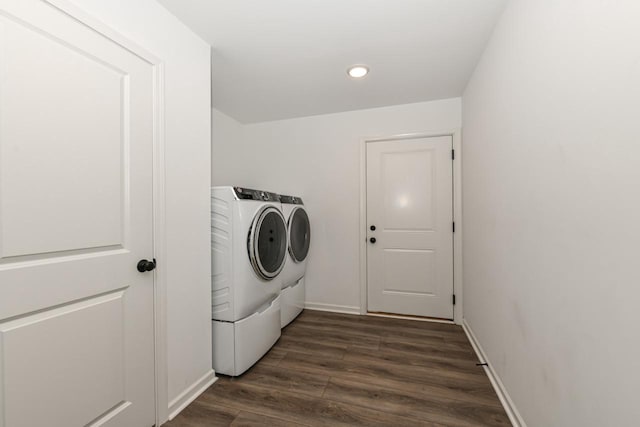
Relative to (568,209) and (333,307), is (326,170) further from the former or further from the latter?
(568,209)

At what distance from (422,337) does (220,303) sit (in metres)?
1.74

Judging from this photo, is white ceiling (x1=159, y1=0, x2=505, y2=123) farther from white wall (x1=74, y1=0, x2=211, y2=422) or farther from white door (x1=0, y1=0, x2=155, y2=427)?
white door (x1=0, y1=0, x2=155, y2=427)

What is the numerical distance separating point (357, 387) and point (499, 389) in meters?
0.83

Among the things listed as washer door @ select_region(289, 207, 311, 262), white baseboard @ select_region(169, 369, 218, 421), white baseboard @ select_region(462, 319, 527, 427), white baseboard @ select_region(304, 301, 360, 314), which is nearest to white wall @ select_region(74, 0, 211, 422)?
white baseboard @ select_region(169, 369, 218, 421)

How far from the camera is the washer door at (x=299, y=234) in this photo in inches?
107

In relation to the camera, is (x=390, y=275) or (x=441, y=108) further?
(x=390, y=275)

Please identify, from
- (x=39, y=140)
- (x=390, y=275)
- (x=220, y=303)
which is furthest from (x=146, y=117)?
(x=390, y=275)

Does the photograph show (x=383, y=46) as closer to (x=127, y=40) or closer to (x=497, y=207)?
(x=497, y=207)

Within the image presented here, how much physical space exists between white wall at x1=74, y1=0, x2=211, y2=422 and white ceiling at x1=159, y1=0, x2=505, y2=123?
174mm

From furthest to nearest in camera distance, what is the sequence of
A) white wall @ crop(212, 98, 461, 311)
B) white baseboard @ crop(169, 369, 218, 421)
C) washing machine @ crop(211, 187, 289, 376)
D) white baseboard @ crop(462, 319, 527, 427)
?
white wall @ crop(212, 98, 461, 311) < washing machine @ crop(211, 187, 289, 376) < white baseboard @ crop(169, 369, 218, 421) < white baseboard @ crop(462, 319, 527, 427)

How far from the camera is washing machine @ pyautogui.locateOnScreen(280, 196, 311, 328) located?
8.74ft

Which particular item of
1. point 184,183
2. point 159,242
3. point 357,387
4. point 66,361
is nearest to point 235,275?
point 159,242

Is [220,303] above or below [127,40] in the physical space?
below

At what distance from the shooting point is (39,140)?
39.5 inches
